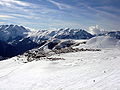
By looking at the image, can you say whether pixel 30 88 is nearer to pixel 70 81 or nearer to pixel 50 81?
pixel 50 81

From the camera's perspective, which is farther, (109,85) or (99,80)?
(99,80)

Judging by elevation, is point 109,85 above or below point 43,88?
above

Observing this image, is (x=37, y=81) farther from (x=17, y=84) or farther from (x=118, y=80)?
(x=118, y=80)

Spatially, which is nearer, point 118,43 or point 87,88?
point 87,88

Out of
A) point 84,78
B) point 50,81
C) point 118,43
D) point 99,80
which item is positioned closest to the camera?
point 99,80

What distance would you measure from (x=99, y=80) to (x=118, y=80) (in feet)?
5.69

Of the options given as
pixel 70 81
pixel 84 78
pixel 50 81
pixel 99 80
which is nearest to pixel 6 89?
pixel 50 81

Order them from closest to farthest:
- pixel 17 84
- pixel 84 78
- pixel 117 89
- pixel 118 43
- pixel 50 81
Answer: pixel 117 89, pixel 84 78, pixel 50 81, pixel 17 84, pixel 118 43

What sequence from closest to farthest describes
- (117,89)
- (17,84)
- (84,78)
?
(117,89), (84,78), (17,84)

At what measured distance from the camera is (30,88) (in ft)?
63.2

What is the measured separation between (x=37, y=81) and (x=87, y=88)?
24.1 feet

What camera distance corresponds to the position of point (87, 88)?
15289 mm

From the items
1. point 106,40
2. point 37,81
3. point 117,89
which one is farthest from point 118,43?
point 117,89

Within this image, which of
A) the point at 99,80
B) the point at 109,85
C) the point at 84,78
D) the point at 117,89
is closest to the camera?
the point at 117,89
